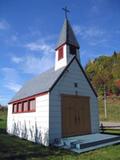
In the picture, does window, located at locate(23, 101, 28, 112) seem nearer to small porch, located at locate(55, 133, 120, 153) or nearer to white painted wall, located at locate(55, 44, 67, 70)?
white painted wall, located at locate(55, 44, 67, 70)

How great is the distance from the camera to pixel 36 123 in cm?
1614

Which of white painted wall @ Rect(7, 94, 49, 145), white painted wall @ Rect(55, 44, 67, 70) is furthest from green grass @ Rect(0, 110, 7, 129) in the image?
white painted wall @ Rect(55, 44, 67, 70)

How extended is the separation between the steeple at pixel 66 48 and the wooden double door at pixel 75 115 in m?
3.05

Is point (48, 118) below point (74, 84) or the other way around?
below

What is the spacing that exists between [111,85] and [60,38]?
60.2m

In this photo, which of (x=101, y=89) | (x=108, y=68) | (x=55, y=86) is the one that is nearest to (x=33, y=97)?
(x=55, y=86)

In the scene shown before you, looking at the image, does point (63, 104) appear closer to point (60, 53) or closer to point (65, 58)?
point (65, 58)

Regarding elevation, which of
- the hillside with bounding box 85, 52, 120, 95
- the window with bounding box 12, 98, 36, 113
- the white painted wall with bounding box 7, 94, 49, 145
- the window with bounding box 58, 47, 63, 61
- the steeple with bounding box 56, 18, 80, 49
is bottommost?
the white painted wall with bounding box 7, 94, 49, 145

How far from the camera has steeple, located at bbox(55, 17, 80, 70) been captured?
55.8 feet

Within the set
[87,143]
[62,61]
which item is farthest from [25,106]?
[87,143]

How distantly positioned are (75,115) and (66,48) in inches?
215

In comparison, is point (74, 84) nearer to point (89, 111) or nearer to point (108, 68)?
point (89, 111)

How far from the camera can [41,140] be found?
1515 cm

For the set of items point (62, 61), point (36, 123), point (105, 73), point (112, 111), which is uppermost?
point (105, 73)
